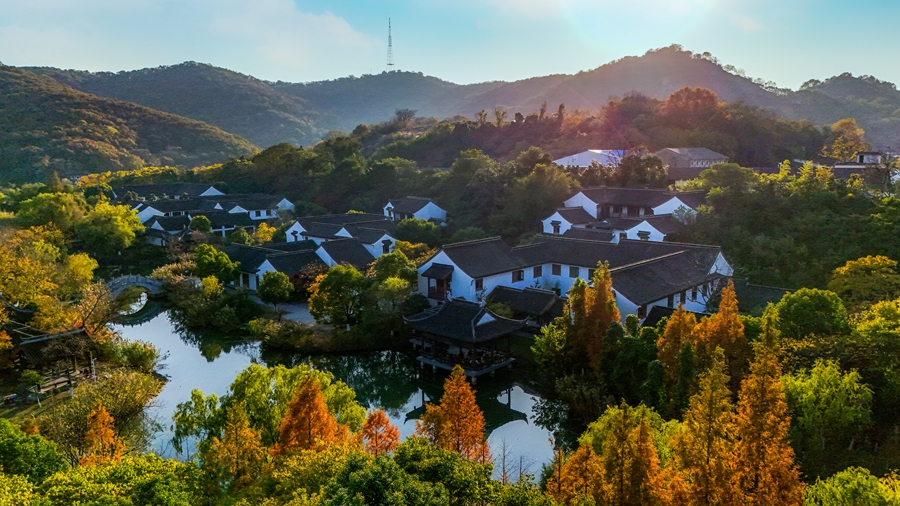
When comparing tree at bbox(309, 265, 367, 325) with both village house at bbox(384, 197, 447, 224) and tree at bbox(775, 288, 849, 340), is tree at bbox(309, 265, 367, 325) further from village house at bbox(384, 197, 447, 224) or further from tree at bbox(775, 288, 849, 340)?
village house at bbox(384, 197, 447, 224)

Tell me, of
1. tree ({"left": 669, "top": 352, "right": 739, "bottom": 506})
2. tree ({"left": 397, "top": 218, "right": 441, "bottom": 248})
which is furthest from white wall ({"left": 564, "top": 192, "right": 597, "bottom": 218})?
tree ({"left": 669, "top": 352, "right": 739, "bottom": 506})

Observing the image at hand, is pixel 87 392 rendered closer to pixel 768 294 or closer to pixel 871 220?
pixel 768 294

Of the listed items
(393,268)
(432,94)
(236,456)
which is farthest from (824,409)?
(432,94)

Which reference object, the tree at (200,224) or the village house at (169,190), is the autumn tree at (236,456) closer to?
the tree at (200,224)

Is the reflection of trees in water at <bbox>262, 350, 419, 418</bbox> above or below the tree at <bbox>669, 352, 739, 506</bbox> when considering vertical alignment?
below

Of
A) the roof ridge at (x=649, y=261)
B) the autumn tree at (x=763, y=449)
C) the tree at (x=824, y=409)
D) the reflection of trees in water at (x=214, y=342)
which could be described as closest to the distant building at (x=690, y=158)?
the roof ridge at (x=649, y=261)
